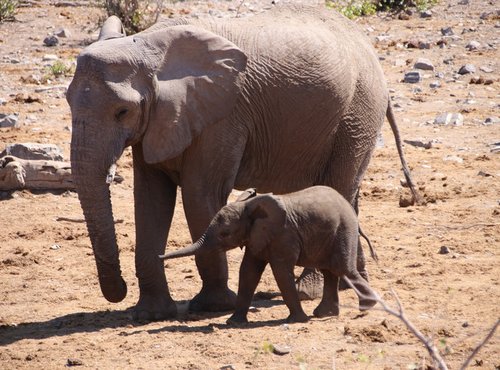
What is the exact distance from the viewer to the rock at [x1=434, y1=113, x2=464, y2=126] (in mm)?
13484

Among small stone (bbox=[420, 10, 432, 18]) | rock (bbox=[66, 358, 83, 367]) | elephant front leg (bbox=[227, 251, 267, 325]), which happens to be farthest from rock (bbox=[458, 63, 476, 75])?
rock (bbox=[66, 358, 83, 367])

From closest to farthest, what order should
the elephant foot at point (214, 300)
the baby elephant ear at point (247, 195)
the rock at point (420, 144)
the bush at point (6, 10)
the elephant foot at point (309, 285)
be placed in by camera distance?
the baby elephant ear at point (247, 195)
the elephant foot at point (214, 300)
the elephant foot at point (309, 285)
the rock at point (420, 144)
the bush at point (6, 10)

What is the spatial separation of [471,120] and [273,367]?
25.5 ft

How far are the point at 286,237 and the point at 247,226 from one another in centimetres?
25

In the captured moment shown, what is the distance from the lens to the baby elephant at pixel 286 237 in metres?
7.20

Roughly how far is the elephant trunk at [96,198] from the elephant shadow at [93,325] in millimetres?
479

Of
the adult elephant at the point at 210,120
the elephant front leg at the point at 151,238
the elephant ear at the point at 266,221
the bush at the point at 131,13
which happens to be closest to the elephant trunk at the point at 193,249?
the elephant ear at the point at 266,221

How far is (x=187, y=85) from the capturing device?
7555mm

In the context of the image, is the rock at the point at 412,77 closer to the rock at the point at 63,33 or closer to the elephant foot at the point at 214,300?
the rock at the point at 63,33

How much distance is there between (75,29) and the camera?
58.5ft

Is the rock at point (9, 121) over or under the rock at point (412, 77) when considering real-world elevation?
over

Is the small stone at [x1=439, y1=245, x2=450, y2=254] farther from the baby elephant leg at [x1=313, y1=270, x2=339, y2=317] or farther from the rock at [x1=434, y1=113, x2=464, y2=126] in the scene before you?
the rock at [x1=434, y1=113, x2=464, y2=126]

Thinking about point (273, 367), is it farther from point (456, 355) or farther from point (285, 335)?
point (456, 355)

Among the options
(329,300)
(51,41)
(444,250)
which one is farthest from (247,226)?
(51,41)
